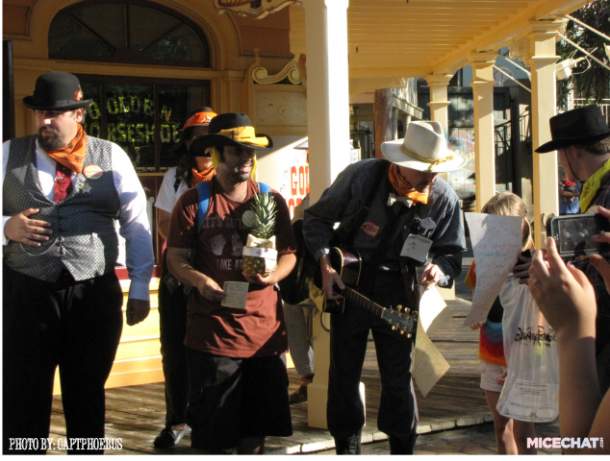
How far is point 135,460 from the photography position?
157 inches

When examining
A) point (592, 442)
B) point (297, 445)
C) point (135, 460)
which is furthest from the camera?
point (297, 445)

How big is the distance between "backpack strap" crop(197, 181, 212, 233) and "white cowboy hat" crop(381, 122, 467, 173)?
94 centimetres

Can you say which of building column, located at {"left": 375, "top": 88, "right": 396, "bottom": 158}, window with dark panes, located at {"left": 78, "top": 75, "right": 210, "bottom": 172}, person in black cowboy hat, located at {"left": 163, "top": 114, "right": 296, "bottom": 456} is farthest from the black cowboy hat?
building column, located at {"left": 375, "top": 88, "right": 396, "bottom": 158}

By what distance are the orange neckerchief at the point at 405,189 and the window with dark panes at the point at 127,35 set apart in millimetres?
3662

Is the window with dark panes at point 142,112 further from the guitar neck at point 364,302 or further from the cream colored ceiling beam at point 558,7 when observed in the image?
the cream colored ceiling beam at point 558,7

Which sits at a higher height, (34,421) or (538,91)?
(538,91)

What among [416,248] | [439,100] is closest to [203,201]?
[416,248]

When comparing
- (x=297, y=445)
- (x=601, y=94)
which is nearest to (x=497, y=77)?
(x=601, y=94)

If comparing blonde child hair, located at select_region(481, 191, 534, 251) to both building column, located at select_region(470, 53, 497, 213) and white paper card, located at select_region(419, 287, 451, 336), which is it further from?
building column, located at select_region(470, 53, 497, 213)

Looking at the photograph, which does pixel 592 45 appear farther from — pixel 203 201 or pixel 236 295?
pixel 236 295

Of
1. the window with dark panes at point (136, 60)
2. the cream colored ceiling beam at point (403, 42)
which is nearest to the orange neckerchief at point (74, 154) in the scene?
the window with dark panes at point (136, 60)

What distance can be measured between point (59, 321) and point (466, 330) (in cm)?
647

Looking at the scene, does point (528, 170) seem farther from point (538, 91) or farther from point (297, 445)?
point (297, 445)

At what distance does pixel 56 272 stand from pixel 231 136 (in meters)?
1.11
